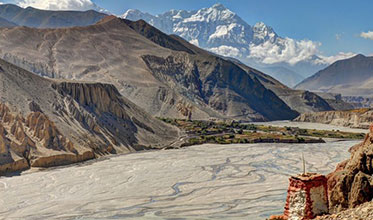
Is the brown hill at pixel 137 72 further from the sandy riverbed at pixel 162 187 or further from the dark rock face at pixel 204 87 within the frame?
the sandy riverbed at pixel 162 187

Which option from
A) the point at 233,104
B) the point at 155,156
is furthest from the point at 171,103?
the point at 155,156

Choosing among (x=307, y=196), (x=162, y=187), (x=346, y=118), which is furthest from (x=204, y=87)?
(x=307, y=196)

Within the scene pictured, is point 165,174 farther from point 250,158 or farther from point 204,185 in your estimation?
point 250,158

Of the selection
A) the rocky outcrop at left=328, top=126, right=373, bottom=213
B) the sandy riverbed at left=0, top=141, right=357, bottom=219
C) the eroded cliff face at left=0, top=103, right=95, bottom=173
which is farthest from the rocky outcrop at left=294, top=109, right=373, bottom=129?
the rocky outcrop at left=328, top=126, right=373, bottom=213

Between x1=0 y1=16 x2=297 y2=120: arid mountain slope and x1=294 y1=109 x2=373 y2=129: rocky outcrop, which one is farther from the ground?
x1=0 y1=16 x2=297 y2=120: arid mountain slope

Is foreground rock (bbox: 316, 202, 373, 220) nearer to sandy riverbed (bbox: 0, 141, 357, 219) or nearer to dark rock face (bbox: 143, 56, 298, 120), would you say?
sandy riverbed (bbox: 0, 141, 357, 219)

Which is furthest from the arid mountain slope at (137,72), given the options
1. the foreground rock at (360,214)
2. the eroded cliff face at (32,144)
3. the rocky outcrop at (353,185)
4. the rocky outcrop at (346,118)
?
the foreground rock at (360,214)
